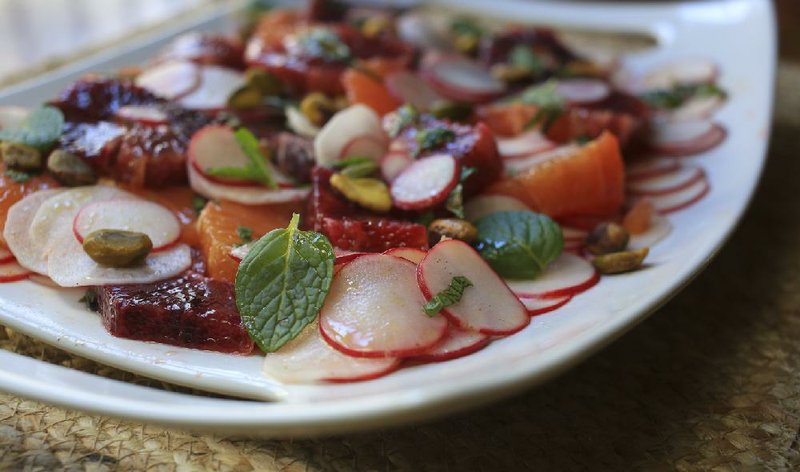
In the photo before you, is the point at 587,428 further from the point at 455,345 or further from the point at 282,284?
the point at 282,284

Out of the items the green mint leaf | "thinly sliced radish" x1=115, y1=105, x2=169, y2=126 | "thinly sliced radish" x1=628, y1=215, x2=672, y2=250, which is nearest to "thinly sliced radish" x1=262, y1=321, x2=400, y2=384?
the green mint leaf

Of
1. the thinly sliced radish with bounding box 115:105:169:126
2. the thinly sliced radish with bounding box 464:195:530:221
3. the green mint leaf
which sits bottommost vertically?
the thinly sliced radish with bounding box 115:105:169:126

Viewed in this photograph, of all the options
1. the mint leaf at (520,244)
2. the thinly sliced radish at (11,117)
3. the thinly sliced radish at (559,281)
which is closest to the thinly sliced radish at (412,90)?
the mint leaf at (520,244)

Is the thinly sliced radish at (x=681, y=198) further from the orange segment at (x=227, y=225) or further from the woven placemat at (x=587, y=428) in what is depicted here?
the orange segment at (x=227, y=225)

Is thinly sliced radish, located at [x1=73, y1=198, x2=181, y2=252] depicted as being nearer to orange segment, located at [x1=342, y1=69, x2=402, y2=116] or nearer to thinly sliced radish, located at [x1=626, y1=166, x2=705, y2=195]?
orange segment, located at [x1=342, y1=69, x2=402, y2=116]

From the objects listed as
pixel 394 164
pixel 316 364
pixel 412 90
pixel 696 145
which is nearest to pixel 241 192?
pixel 394 164

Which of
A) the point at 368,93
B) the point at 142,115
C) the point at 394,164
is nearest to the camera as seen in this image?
the point at 394,164

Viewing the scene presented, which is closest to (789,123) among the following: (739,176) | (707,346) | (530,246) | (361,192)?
(739,176)
